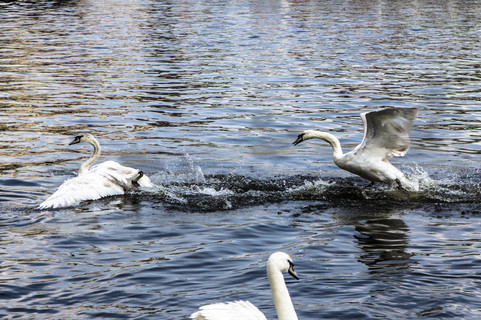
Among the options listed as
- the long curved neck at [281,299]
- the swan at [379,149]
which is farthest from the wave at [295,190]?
the long curved neck at [281,299]

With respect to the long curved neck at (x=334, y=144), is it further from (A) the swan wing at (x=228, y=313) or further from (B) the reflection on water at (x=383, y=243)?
(A) the swan wing at (x=228, y=313)

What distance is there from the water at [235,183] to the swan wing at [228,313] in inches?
67.7

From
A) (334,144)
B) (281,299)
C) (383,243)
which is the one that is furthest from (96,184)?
(281,299)

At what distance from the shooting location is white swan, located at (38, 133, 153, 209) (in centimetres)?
1229

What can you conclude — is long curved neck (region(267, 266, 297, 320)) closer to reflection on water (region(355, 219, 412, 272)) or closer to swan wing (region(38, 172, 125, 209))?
reflection on water (region(355, 219, 412, 272))

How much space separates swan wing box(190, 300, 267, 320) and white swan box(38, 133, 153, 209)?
264 inches

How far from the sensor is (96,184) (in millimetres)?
12883

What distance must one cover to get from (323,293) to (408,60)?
23316 mm

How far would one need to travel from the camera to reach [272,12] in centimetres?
5697

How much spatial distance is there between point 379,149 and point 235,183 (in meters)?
2.55

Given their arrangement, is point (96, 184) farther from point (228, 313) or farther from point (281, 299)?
point (228, 313)

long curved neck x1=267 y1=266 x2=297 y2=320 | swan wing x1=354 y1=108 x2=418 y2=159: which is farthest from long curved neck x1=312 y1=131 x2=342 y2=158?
long curved neck x1=267 y1=266 x2=297 y2=320

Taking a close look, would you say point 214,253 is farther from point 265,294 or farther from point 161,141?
point 161,141

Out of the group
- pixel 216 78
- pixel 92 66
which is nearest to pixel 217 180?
pixel 216 78
